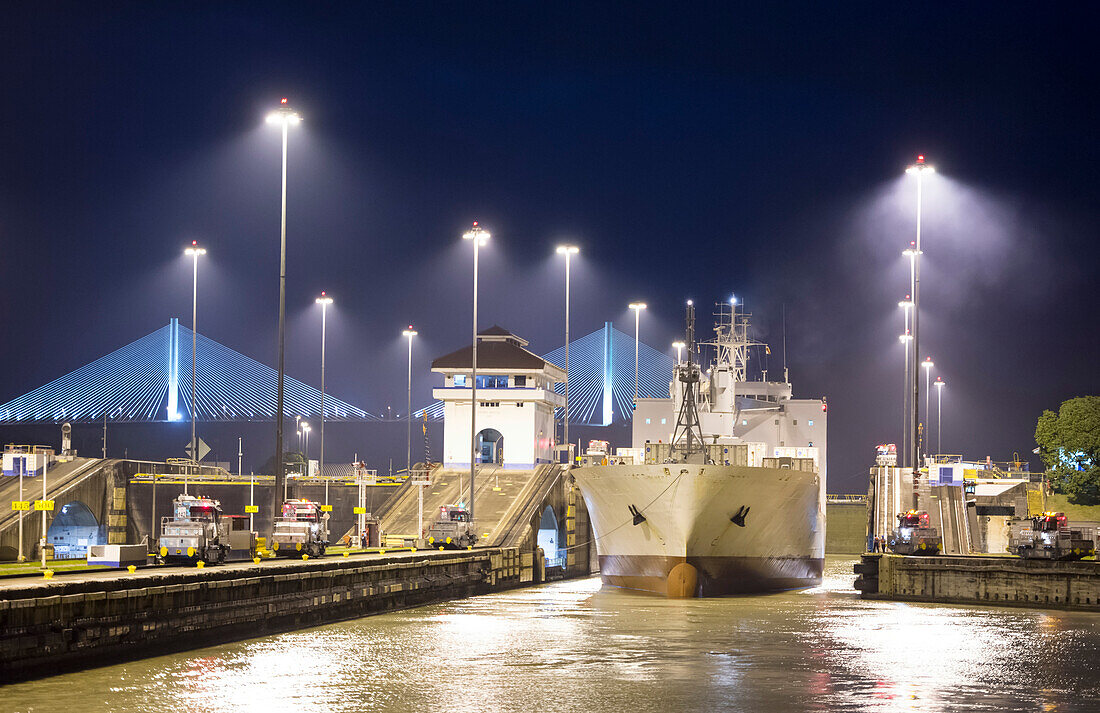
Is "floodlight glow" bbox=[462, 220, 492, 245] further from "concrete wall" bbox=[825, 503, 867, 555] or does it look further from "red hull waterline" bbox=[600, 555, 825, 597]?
"concrete wall" bbox=[825, 503, 867, 555]

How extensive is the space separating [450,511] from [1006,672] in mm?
31498

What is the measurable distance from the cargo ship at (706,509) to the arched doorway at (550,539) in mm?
3723

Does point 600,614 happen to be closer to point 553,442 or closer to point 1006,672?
point 1006,672

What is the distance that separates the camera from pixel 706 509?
52406 millimetres

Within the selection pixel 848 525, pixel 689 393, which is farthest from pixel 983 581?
pixel 848 525

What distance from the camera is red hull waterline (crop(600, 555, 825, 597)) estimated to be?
173ft

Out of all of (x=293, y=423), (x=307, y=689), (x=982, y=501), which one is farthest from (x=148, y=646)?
(x=293, y=423)

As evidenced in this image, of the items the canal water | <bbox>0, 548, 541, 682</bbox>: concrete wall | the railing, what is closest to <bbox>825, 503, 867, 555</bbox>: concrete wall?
the railing

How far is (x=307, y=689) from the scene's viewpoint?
26172 millimetres

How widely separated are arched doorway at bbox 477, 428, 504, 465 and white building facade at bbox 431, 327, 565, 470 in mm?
1382

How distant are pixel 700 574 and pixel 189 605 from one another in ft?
83.7

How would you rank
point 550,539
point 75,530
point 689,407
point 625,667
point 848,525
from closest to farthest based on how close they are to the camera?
point 625,667 < point 689,407 < point 550,539 < point 75,530 < point 848,525

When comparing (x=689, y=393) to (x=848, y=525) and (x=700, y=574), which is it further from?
(x=848, y=525)

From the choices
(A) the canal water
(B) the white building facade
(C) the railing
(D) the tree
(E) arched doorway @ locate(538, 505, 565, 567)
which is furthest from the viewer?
(C) the railing
